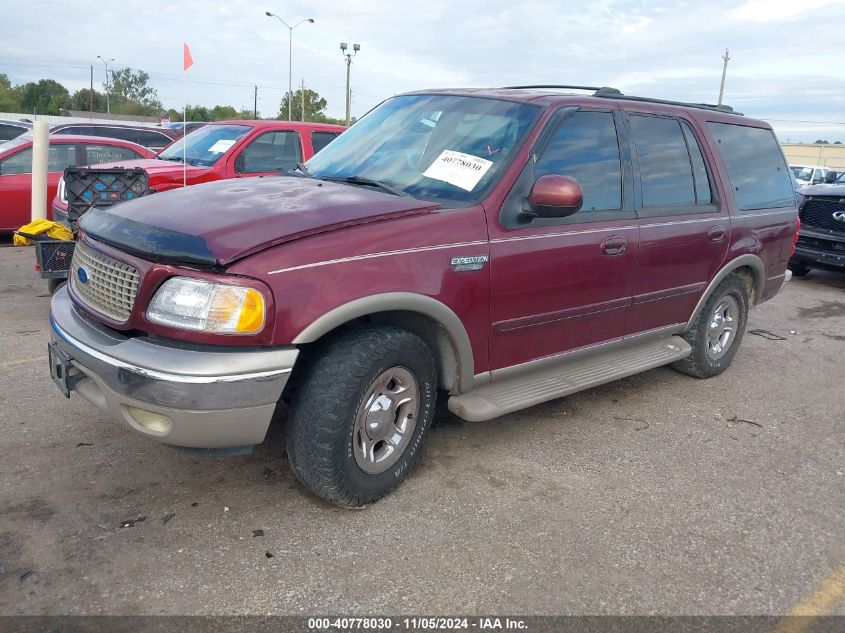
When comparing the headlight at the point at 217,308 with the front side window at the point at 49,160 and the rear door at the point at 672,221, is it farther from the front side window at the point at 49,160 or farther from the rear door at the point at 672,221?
the front side window at the point at 49,160

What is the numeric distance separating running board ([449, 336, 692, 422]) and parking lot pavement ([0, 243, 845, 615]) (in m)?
0.35

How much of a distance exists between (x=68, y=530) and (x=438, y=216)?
6.86 feet

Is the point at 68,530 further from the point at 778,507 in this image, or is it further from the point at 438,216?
the point at 778,507

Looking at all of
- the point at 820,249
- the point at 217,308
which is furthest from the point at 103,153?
the point at 820,249

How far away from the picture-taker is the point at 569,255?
3764 mm

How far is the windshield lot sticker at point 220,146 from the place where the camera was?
26.6 ft

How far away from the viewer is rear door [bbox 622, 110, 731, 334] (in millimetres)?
4297

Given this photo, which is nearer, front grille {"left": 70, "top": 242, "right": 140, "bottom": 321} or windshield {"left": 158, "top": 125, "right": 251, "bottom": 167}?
front grille {"left": 70, "top": 242, "right": 140, "bottom": 321}

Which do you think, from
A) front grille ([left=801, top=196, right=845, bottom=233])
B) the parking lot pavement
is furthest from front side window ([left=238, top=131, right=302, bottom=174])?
front grille ([left=801, top=196, right=845, bottom=233])

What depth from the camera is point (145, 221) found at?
298cm

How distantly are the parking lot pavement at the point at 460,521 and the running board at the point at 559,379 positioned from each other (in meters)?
0.35

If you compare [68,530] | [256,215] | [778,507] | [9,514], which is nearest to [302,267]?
[256,215]

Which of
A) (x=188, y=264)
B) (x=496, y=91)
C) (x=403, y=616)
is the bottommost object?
(x=403, y=616)

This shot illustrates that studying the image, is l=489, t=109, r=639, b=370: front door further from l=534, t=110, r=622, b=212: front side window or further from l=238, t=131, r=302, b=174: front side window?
l=238, t=131, r=302, b=174: front side window
